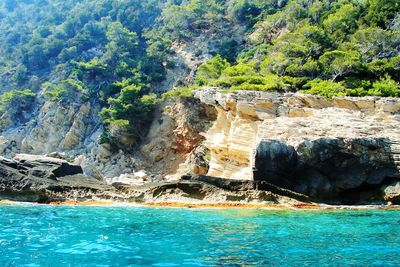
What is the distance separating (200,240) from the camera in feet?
34.4

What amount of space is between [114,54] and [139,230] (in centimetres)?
4728

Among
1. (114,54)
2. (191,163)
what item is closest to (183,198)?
(191,163)

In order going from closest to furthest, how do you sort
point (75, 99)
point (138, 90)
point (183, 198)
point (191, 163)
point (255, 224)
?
point (255, 224), point (183, 198), point (191, 163), point (138, 90), point (75, 99)

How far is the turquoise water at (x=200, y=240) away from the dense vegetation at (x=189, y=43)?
51.6 ft

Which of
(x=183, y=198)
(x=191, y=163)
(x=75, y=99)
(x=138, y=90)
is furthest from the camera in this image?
(x=75, y=99)

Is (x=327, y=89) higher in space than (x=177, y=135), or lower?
higher

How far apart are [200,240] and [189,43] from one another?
49.6 meters

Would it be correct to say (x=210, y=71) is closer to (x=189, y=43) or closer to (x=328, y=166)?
(x=189, y=43)

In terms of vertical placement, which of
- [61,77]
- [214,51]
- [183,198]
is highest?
[214,51]

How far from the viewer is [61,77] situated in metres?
56.7

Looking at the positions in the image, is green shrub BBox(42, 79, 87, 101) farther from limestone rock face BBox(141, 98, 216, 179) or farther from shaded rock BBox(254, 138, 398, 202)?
shaded rock BBox(254, 138, 398, 202)

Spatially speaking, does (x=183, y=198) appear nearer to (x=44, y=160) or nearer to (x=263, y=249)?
(x=44, y=160)

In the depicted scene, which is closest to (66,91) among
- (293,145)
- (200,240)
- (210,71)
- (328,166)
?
(210,71)

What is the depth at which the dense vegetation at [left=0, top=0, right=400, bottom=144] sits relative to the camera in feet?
109
